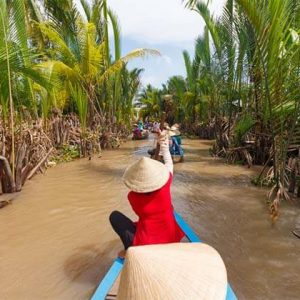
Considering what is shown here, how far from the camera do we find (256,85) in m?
7.62

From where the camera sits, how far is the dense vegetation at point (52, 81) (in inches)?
248

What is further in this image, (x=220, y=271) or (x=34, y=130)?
(x=34, y=130)

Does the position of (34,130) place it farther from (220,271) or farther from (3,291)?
(220,271)

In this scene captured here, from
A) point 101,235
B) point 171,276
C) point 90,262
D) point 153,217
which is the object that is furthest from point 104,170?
point 171,276

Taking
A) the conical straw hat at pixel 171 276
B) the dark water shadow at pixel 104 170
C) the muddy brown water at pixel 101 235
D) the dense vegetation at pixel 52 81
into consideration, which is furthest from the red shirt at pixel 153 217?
the dark water shadow at pixel 104 170

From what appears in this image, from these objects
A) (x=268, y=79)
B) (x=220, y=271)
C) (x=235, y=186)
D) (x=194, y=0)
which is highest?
(x=194, y=0)

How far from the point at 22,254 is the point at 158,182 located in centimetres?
212

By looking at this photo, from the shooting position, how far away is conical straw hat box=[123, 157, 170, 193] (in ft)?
9.10

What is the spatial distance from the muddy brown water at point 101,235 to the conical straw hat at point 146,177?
3.77 ft

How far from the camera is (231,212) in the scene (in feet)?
18.2

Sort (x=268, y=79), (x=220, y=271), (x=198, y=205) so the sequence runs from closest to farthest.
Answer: (x=220, y=271)
(x=268, y=79)
(x=198, y=205)

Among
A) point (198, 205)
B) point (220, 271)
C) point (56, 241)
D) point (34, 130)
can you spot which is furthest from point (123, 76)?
point (220, 271)

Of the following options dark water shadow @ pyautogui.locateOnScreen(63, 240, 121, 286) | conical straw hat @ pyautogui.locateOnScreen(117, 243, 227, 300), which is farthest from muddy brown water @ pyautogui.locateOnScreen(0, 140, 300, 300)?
conical straw hat @ pyautogui.locateOnScreen(117, 243, 227, 300)

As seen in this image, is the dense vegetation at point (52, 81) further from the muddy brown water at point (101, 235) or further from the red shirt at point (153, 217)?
the red shirt at point (153, 217)
